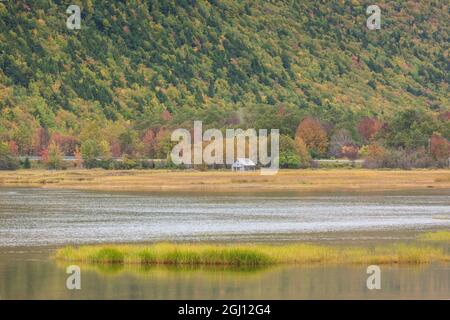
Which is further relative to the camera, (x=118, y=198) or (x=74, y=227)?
(x=118, y=198)

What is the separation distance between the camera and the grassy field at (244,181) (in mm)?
110250

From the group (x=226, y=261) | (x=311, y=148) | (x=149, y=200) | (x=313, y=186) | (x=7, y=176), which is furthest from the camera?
(x=311, y=148)

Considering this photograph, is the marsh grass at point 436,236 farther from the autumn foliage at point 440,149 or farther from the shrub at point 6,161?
the shrub at point 6,161

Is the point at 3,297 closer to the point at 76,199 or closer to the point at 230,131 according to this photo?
the point at 76,199

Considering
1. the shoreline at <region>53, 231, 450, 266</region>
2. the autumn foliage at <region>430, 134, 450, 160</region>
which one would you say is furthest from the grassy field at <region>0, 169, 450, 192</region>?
the shoreline at <region>53, 231, 450, 266</region>

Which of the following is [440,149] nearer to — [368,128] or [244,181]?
[368,128]

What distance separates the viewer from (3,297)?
37656 millimetres

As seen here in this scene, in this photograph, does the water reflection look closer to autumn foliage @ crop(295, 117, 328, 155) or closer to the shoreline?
the shoreline

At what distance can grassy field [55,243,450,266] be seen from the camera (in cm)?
4400

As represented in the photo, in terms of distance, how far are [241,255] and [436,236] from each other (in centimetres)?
1304

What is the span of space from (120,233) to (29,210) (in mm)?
19802

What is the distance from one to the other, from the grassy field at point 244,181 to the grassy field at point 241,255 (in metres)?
61.1

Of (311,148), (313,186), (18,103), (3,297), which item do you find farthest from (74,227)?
(18,103)

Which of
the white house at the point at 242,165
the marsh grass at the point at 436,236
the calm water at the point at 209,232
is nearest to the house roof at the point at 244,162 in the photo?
the white house at the point at 242,165
